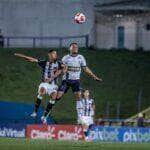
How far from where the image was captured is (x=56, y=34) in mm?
68188

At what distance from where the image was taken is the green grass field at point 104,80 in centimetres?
5134

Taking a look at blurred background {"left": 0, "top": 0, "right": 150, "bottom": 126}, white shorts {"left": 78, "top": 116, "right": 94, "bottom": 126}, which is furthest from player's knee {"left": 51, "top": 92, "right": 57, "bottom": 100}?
blurred background {"left": 0, "top": 0, "right": 150, "bottom": 126}

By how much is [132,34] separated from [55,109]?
18.3m

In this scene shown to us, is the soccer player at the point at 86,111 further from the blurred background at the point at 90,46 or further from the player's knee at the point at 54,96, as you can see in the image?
the blurred background at the point at 90,46

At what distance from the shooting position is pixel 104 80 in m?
56.3

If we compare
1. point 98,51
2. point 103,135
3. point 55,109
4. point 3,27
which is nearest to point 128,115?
point 55,109

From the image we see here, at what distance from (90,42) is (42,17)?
4937 millimetres

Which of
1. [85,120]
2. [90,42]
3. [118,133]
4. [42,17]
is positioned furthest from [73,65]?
[42,17]

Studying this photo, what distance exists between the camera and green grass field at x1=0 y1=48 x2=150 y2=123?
51344 millimetres

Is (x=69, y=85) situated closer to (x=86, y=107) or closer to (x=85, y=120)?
(x=85, y=120)

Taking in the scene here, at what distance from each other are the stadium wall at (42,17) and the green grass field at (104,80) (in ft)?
23.3

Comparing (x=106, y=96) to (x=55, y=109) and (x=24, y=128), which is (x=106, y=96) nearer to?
(x=55, y=109)

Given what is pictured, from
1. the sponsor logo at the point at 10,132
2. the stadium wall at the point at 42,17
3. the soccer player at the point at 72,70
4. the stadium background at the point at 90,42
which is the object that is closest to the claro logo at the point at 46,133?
the sponsor logo at the point at 10,132

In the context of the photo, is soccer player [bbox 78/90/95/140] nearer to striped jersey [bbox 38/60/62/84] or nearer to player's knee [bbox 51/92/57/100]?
player's knee [bbox 51/92/57/100]
